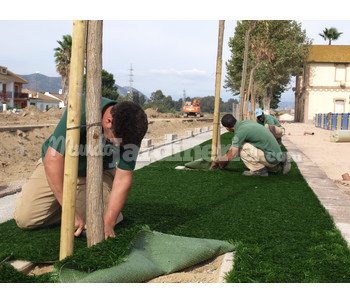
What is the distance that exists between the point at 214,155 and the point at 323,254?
6.06 meters

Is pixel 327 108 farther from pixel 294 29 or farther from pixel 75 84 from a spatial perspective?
pixel 75 84

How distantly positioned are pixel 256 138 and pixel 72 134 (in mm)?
4642

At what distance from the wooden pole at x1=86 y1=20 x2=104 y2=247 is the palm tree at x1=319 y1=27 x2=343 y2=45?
60.2m

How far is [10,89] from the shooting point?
53.8 meters

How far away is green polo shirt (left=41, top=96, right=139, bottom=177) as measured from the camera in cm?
329

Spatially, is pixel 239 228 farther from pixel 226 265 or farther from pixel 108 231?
pixel 108 231

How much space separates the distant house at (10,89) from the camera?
52.0 m

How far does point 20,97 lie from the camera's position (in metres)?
56.0

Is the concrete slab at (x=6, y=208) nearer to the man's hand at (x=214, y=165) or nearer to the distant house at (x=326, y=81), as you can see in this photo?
the man's hand at (x=214, y=165)

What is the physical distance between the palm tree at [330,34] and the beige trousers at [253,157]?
183ft

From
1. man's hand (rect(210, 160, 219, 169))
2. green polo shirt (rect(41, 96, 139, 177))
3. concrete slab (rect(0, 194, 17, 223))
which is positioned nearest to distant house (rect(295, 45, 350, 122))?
man's hand (rect(210, 160, 219, 169))

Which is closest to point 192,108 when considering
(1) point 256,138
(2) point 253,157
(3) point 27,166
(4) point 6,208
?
(3) point 27,166

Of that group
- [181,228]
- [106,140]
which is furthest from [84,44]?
[181,228]

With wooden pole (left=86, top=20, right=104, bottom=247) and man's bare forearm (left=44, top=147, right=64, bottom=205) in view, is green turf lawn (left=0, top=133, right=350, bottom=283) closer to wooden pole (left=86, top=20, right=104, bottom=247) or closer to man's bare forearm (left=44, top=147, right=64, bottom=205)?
wooden pole (left=86, top=20, right=104, bottom=247)
